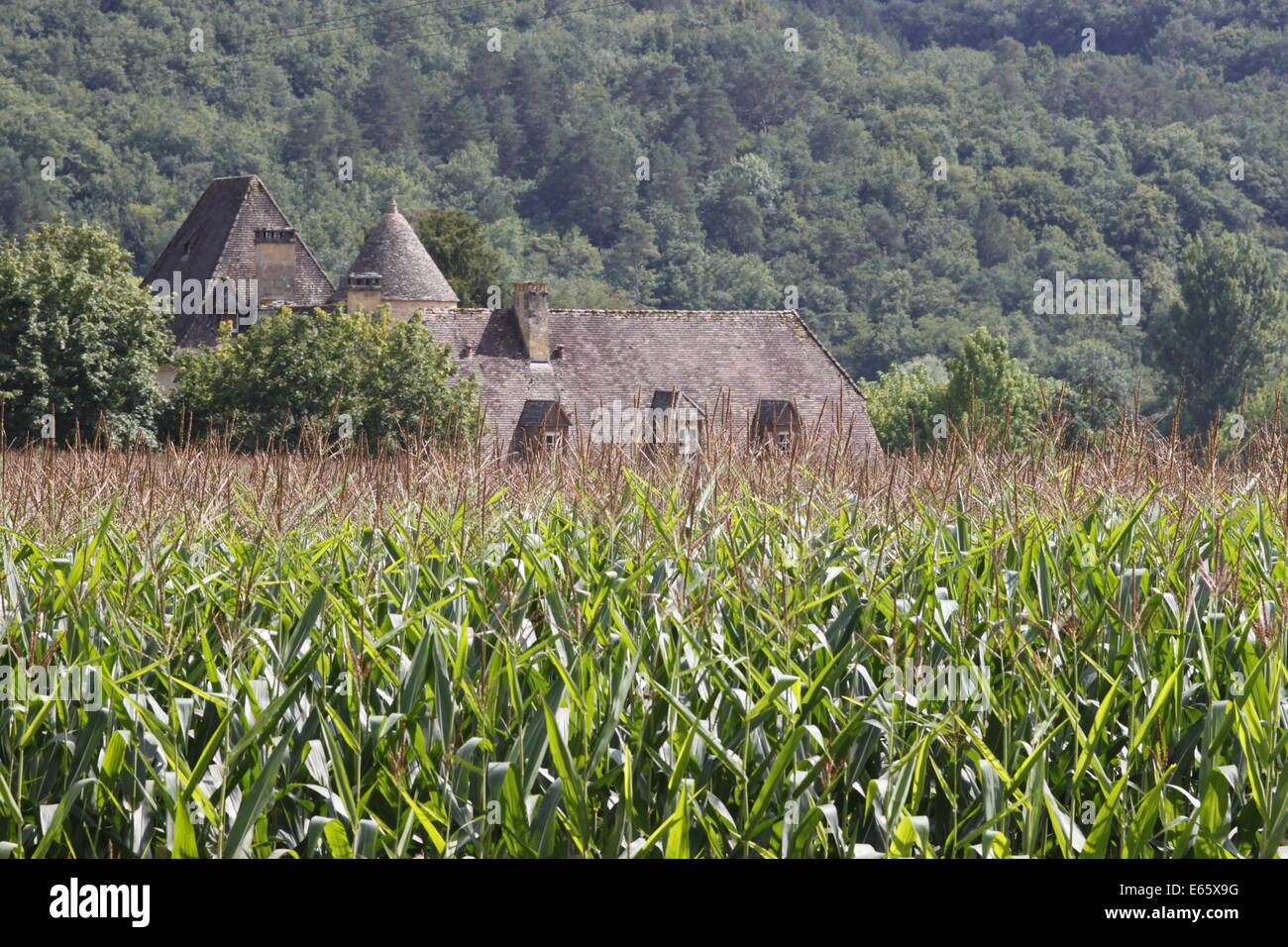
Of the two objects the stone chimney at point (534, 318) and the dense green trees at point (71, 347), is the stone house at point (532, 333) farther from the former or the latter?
the dense green trees at point (71, 347)

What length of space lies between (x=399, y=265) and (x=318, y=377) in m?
12.8

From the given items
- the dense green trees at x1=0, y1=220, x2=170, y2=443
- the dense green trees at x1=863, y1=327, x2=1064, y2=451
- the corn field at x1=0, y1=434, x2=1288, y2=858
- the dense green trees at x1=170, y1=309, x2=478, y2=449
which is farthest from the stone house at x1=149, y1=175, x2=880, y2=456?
the corn field at x1=0, y1=434, x2=1288, y2=858

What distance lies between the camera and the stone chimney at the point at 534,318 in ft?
132

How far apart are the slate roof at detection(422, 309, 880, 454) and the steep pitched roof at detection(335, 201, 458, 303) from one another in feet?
12.9

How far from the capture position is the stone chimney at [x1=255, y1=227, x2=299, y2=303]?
43.9 meters

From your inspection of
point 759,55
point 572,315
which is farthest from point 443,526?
point 759,55

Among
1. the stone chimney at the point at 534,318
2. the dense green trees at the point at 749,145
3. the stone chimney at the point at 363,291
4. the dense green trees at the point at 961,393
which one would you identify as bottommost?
the dense green trees at the point at 961,393

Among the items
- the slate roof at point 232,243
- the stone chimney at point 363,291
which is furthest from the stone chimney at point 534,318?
the slate roof at point 232,243

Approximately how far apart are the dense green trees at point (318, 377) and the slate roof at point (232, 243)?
9.18 m

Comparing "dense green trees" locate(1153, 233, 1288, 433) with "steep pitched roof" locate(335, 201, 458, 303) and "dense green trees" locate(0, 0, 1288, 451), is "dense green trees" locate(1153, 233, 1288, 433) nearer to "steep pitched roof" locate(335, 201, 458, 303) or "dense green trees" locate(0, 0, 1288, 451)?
"dense green trees" locate(0, 0, 1288, 451)

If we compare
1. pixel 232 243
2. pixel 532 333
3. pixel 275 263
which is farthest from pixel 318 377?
pixel 232 243

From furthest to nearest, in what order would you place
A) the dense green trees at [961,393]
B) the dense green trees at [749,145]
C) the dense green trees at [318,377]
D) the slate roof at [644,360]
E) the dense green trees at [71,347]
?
1. the dense green trees at [749,145]
2. the dense green trees at [961,393]
3. the slate roof at [644,360]
4. the dense green trees at [318,377]
5. the dense green trees at [71,347]
